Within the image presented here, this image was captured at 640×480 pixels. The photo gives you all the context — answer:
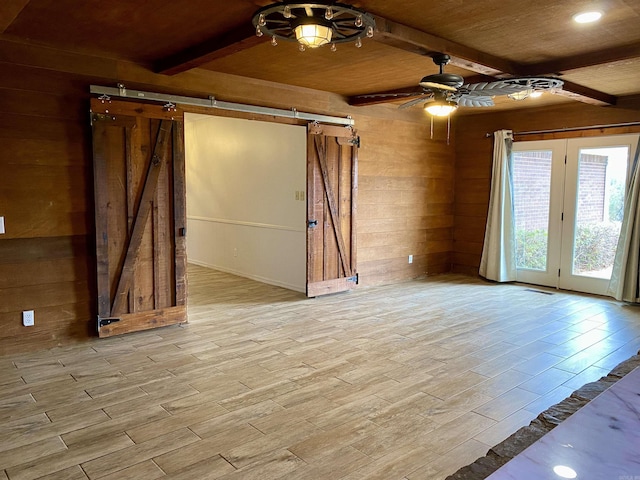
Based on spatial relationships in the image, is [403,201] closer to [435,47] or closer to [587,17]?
[435,47]

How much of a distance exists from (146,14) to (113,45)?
36.7 inches

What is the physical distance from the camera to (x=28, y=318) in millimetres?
4191

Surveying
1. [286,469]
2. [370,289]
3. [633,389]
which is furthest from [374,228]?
[633,389]

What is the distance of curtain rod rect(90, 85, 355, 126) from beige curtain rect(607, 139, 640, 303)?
142 inches

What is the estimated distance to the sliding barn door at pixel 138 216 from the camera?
4.47 metres

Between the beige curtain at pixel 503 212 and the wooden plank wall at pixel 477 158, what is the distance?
0.22 meters

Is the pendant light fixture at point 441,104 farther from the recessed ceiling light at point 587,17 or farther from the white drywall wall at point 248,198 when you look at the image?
the white drywall wall at point 248,198

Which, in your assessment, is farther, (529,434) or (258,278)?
(258,278)

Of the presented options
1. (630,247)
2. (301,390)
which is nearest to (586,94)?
(630,247)

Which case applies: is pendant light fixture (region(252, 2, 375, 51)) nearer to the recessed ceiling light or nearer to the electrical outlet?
the recessed ceiling light

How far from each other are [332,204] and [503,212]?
2.77 metres

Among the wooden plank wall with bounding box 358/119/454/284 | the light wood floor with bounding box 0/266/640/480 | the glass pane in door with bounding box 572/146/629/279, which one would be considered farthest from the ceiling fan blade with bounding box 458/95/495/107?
the glass pane in door with bounding box 572/146/629/279

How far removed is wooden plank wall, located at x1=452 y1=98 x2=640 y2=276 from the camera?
6.86 metres

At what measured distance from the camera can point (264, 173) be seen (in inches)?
276
